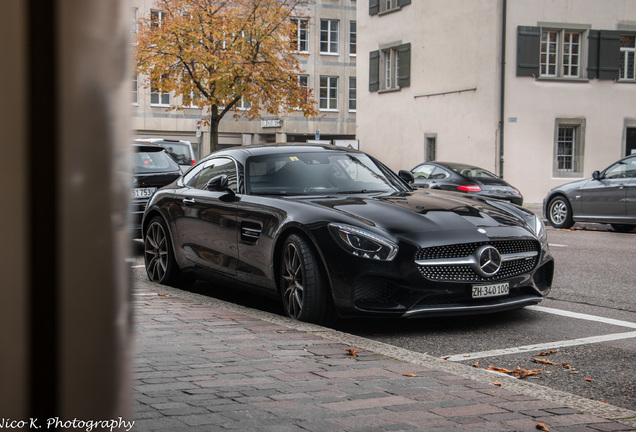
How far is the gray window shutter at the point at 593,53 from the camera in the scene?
28250 millimetres

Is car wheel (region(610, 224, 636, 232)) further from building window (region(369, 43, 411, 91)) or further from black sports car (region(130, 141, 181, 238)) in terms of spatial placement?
building window (region(369, 43, 411, 91))

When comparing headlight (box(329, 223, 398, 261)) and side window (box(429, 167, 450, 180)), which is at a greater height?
side window (box(429, 167, 450, 180))

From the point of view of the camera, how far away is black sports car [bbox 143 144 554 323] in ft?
19.7

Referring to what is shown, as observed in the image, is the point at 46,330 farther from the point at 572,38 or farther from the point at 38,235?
the point at 572,38

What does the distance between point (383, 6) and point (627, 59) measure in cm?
986

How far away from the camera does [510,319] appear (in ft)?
22.4

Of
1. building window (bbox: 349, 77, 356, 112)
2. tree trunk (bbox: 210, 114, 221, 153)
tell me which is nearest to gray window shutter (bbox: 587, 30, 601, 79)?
tree trunk (bbox: 210, 114, 221, 153)

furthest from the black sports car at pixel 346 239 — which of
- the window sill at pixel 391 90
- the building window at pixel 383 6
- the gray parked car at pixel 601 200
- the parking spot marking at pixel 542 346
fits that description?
the building window at pixel 383 6

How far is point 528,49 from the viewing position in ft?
91.2

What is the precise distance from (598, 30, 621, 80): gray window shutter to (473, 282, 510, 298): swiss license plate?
2389 centimetres

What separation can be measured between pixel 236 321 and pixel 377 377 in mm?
1948

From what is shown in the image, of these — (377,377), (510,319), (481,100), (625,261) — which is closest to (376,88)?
(481,100)

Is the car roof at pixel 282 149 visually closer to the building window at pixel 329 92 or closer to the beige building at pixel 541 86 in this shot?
the beige building at pixel 541 86

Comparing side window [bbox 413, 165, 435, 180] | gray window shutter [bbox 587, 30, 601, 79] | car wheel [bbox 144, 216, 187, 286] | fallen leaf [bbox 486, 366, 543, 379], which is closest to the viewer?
fallen leaf [bbox 486, 366, 543, 379]
